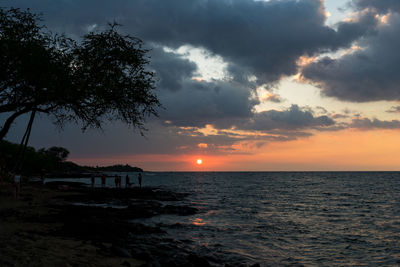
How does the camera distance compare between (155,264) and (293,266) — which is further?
(293,266)

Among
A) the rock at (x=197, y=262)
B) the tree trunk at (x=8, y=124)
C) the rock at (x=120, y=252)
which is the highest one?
the tree trunk at (x=8, y=124)

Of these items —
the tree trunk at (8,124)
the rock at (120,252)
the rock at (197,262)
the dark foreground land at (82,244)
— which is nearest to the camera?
the dark foreground land at (82,244)

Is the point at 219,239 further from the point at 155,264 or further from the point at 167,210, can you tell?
the point at 167,210

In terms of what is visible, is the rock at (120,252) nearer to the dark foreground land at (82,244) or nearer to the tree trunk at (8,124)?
the dark foreground land at (82,244)

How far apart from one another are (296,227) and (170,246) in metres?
14.9

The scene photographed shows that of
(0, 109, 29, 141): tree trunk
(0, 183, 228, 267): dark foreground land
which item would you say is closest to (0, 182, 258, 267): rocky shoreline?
(0, 183, 228, 267): dark foreground land

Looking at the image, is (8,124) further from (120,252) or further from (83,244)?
(120,252)

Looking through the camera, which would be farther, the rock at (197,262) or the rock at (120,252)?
the rock at (197,262)

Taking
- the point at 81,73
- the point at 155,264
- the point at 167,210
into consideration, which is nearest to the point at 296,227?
the point at 167,210

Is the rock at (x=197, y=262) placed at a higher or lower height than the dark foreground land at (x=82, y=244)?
lower

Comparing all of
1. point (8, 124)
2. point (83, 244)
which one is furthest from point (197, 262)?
point (8, 124)

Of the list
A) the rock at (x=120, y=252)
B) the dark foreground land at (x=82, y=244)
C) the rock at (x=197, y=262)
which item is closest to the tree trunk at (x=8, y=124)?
the dark foreground land at (x=82, y=244)

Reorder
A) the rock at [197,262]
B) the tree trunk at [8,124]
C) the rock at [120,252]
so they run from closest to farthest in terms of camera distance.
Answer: the rock at [120,252] < the rock at [197,262] < the tree trunk at [8,124]

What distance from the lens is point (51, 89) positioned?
13.3 meters
